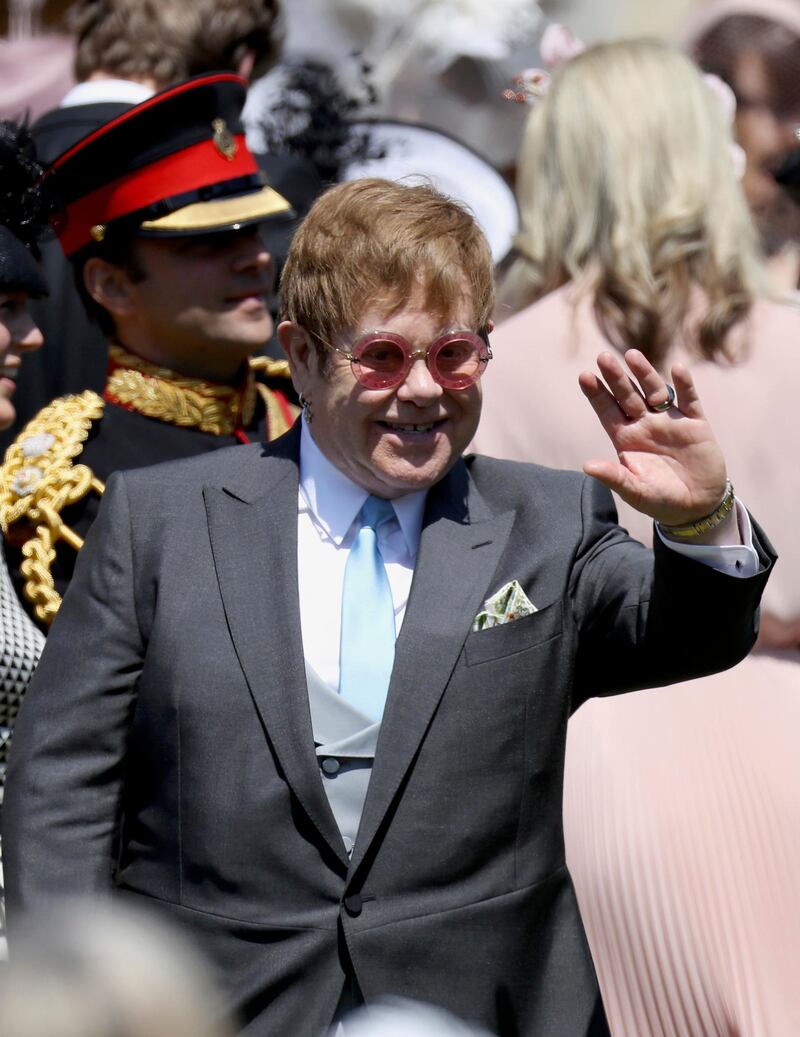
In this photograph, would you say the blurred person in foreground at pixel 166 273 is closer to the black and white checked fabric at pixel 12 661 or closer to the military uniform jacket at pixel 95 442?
the military uniform jacket at pixel 95 442

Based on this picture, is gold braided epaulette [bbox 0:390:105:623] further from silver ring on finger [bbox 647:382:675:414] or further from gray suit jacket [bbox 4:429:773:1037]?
silver ring on finger [bbox 647:382:675:414]

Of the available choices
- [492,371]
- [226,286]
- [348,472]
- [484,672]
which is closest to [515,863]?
[484,672]

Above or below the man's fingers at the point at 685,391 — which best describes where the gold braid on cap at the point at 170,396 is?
below

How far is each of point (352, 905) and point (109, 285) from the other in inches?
74.7

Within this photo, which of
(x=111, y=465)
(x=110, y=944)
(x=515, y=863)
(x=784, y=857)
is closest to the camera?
(x=110, y=944)

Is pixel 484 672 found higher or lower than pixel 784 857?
higher

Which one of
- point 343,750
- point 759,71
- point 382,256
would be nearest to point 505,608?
point 343,750

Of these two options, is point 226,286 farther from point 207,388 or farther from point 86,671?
point 86,671

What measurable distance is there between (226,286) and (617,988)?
5.71 ft

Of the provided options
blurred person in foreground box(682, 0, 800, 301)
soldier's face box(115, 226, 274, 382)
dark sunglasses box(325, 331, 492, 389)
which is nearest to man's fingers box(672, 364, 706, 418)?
dark sunglasses box(325, 331, 492, 389)

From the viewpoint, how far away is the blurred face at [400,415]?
2537mm

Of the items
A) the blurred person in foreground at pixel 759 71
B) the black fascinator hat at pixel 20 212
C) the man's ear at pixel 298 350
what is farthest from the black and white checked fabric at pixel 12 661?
the blurred person in foreground at pixel 759 71

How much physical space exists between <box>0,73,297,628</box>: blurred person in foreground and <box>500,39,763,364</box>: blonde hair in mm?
662

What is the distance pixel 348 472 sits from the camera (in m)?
2.66
